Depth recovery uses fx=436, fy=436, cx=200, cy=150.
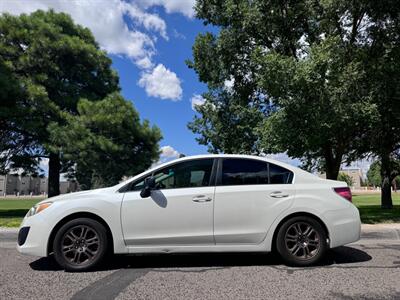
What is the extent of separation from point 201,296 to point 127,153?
62.7 feet

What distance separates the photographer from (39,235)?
598 centimetres

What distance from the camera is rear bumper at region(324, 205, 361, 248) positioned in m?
6.23

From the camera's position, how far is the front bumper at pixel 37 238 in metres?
5.96

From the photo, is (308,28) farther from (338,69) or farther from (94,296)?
(94,296)

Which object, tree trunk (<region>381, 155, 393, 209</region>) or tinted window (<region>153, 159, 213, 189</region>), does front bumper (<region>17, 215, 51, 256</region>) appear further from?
tree trunk (<region>381, 155, 393, 209</region>)

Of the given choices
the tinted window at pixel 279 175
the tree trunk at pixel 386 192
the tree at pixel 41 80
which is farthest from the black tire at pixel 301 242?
the tree trunk at pixel 386 192

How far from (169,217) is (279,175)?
1.75m

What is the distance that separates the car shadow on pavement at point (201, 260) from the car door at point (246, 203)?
1.85ft

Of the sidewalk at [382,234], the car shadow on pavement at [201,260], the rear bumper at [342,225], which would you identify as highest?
the rear bumper at [342,225]

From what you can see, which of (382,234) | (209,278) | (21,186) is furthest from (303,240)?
(21,186)

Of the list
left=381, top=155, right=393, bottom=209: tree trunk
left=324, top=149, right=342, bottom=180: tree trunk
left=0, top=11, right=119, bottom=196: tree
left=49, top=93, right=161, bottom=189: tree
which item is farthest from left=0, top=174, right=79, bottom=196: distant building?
left=324, top=149, right=342, bottom=180: tree trunk

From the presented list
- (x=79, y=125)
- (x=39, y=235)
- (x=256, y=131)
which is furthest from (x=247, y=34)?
(x=39, y=235)

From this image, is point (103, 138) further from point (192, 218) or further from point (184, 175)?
point (192, 218)

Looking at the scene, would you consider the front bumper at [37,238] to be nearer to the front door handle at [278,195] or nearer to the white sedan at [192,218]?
the white sedan at [192,218]
